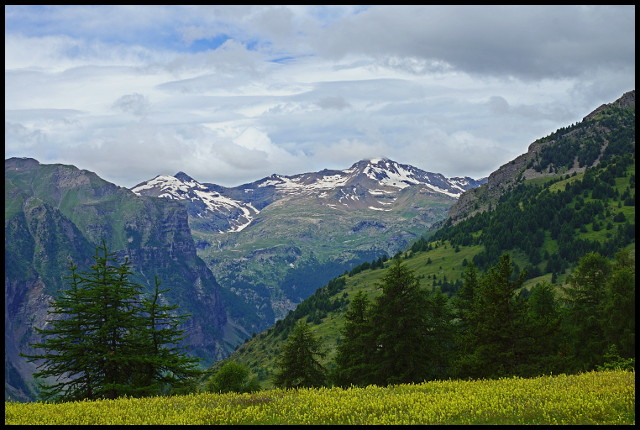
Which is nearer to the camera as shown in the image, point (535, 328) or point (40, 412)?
point (40, 412)

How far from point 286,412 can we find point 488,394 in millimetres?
7257

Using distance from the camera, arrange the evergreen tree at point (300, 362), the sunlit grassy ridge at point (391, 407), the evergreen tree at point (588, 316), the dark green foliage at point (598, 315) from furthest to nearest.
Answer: the evergreen tree at point (300, 362) < the evergreen tree at point (588, 316) < the dark green foliage at point (598, 315) < the sunlit grassy ridge at point (391, 407)

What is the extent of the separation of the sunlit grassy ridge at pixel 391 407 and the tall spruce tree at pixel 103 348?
46.0 ft

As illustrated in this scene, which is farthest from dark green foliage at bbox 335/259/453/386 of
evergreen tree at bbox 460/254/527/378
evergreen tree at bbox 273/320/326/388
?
evergreen tree at bbox 273/320/326/388

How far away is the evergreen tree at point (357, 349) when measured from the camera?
44562 millimetres

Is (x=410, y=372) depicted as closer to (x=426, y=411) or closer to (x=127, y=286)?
(x=127, y=286)

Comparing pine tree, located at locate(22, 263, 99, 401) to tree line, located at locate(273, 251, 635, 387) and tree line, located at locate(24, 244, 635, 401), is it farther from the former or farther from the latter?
tree line, located at locate(273, 251, 635, 387)

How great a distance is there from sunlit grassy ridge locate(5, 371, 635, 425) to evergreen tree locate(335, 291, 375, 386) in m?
22.4

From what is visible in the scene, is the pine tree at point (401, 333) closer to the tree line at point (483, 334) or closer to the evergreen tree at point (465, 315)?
the tree line at point (483, 334)

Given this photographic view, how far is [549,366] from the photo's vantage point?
119ft

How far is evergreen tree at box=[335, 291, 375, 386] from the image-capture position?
44.6 metres

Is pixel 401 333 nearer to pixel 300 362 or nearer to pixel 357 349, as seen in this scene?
pixel 357 349

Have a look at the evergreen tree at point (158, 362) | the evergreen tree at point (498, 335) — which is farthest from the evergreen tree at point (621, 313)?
the evergreen tree at point (158, 362)

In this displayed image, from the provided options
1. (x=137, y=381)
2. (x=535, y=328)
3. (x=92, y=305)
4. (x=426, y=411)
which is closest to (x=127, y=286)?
(x=92, y=305)
